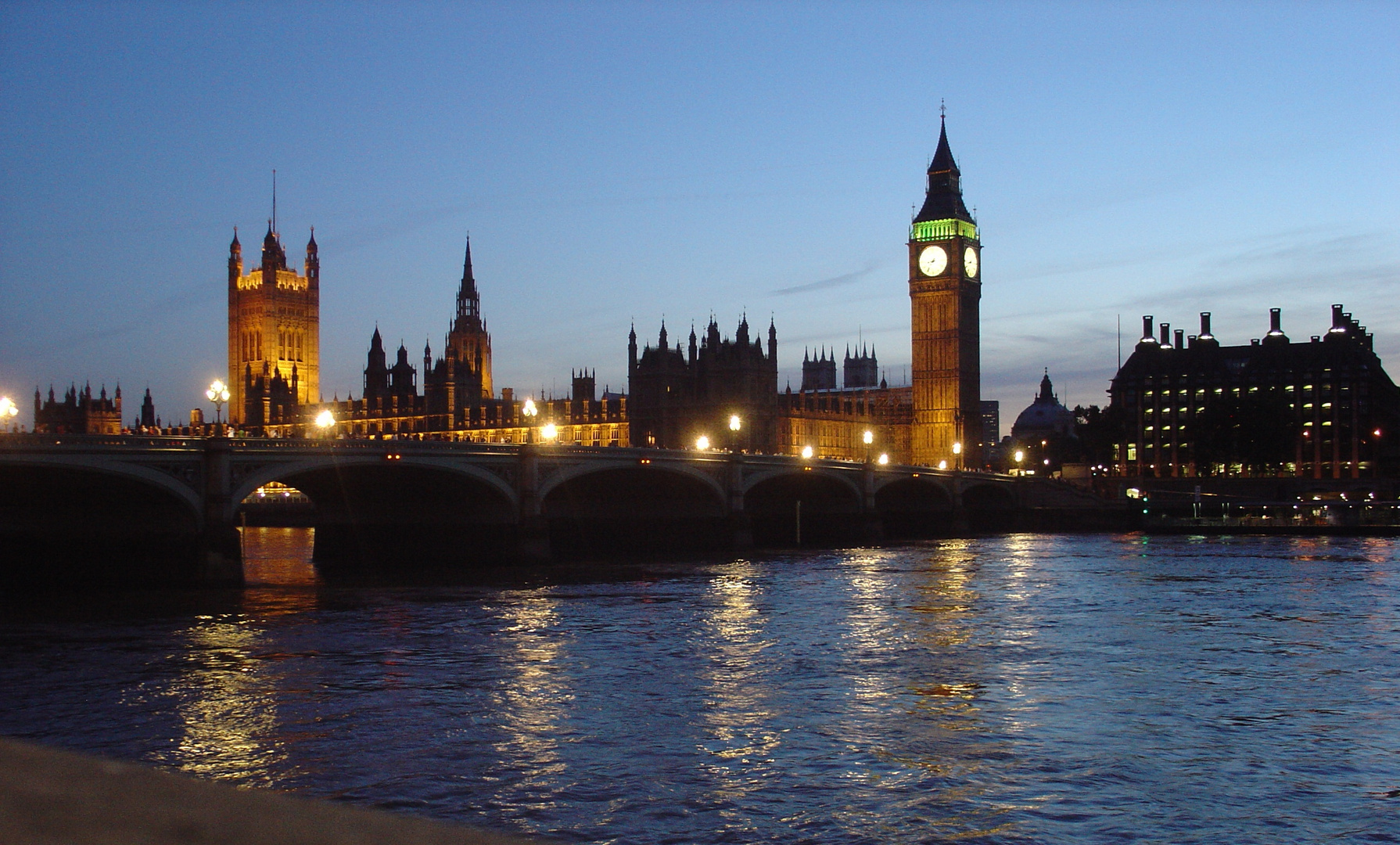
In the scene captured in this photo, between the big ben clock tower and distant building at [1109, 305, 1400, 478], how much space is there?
15271 millimetres

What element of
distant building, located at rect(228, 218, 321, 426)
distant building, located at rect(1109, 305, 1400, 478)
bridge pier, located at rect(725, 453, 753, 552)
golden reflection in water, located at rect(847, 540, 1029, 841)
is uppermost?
distant building, located at rect(228, 218, 321, 426)

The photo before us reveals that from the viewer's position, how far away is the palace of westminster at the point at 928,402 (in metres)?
113

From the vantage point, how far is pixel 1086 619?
2945cm

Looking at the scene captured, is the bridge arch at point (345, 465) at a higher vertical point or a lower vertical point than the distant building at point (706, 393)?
lower

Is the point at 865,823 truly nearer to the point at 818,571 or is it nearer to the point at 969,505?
the point at 818,571

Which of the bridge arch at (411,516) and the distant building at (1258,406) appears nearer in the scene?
the bridge arch at (411,516)

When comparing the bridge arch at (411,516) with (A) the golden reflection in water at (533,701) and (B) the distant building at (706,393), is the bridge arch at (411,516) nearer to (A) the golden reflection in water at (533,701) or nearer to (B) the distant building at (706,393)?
(A) the golden reflection in water at (533,701)

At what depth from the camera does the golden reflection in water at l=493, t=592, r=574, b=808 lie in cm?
1426

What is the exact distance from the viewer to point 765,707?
18391 mm

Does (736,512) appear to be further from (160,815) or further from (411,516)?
(160,815)

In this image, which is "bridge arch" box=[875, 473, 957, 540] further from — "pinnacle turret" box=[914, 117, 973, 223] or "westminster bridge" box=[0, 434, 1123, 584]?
"pinnacle turret" box=[914, 117, 973, 223]

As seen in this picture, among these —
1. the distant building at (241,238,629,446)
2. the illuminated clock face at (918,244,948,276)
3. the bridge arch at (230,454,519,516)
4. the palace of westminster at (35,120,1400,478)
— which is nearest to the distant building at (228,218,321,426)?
the distant building at (241,238,629,446)

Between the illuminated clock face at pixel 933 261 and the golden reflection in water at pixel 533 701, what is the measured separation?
10444 centimetres

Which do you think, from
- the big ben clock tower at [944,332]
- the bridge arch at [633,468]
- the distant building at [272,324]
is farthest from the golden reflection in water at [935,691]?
the distant building at [272,324]
